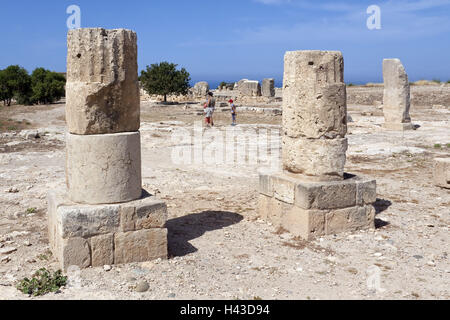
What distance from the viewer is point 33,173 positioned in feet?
32.1

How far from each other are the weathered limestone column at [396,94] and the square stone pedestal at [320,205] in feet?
38.7

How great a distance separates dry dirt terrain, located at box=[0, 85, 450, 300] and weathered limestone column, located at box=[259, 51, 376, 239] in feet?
0.93

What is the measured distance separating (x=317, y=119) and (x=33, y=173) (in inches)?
257

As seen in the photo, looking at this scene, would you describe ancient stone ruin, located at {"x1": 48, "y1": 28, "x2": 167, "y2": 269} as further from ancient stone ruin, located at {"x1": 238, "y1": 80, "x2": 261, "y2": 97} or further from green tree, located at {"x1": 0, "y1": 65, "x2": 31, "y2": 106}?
green tree, located at {"x1": 0, "y1": 65, "x2": 31, "y2": 106}

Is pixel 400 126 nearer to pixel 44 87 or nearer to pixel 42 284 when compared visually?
pixel 42 284

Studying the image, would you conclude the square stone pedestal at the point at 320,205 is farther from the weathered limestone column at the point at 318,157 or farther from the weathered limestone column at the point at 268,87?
the weathered limestone column at the point at 268,87

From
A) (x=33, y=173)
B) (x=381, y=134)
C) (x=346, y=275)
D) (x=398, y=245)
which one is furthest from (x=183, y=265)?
(x=381, y=134)

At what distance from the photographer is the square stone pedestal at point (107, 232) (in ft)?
16.0

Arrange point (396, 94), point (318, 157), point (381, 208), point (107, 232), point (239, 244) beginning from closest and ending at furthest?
point (107, 232)
point (239, 244)
point (318, 157)
point (381, 208)
point (396, 94)

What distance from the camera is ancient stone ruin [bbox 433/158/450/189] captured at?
Answer: 867 centimetres

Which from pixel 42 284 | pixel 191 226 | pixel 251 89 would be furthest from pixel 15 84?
pixel 42 284

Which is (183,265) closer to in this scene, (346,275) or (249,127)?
(346,275)

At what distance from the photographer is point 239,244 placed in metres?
5.97

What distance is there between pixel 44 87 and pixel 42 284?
2988cm
